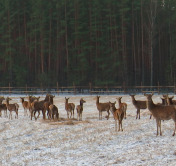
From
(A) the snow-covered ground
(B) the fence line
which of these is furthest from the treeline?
(A) the snow-covered ground

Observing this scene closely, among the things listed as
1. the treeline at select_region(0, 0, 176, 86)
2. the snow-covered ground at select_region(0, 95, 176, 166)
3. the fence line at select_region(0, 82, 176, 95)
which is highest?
the treeline at select_region(0, 0, 176, 86)

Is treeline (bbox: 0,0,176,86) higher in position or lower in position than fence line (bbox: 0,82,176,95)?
higher

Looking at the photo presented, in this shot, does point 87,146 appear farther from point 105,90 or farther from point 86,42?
point 86,42

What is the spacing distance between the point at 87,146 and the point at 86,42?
3534 cm

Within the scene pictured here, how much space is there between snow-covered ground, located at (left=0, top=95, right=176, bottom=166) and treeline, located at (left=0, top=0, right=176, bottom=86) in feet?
98.8

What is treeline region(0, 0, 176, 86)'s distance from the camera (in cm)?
4412

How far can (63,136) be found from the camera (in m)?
11.3

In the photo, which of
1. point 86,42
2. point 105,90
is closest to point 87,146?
point 105,90

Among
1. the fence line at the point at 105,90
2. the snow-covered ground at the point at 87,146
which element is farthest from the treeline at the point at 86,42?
the snow-covered ground at the point at 87,146

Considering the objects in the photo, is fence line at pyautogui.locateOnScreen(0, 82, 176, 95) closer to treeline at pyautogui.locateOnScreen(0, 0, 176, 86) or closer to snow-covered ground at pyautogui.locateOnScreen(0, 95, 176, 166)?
treeline at pyautogui.locateOnScreen(0, 0, 176, 86)

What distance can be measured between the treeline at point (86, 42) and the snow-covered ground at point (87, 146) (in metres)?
30.1

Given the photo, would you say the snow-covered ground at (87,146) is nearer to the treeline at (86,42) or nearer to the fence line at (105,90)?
the fence line at (105,90)

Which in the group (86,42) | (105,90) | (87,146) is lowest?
(87,146)

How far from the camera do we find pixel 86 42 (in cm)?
4400
